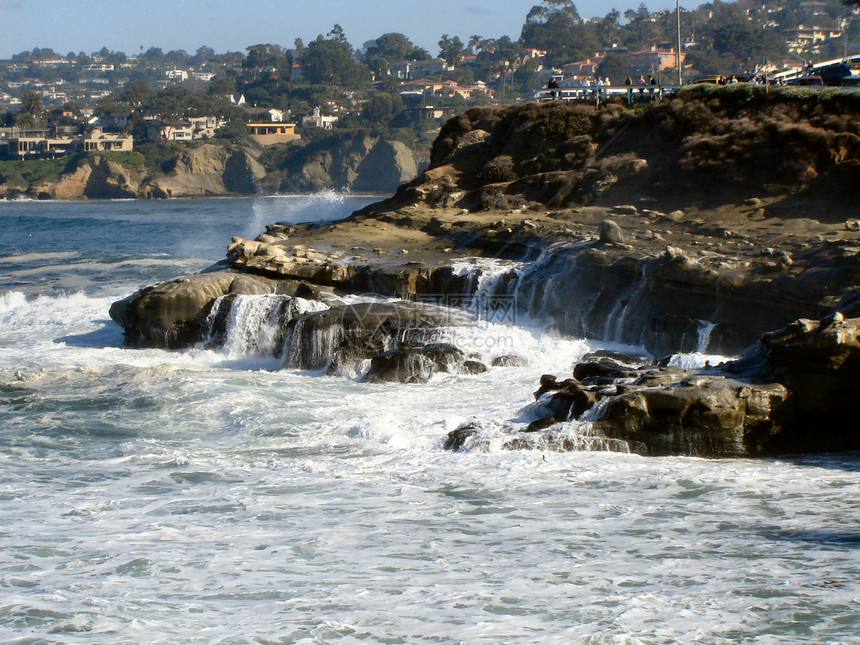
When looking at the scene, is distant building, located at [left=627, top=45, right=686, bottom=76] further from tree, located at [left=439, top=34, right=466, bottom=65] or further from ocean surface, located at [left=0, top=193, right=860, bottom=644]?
ocean surface, located at [left=0, top=193, right=860, bottom=644]

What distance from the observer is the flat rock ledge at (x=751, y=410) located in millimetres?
11836

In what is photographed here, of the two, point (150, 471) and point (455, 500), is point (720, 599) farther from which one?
point (150, 471)

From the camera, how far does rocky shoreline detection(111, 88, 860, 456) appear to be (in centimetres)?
1200

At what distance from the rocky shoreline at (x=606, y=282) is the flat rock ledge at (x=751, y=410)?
0.02m

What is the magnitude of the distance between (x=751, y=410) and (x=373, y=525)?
477 cm

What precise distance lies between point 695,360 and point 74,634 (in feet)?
33.4

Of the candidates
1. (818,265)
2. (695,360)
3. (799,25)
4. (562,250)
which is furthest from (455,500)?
(799,25)

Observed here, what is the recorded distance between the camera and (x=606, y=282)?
18938 mm

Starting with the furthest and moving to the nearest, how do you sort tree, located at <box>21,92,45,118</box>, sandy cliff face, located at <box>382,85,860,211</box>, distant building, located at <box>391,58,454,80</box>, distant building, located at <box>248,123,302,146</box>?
distant building, located at <box>391,58,454,80</box>
tree, located at <box>21,92,45,118</box>
distant building, located at <box>248,123,302,146</box>
sandy cliff face, located at <box>382,85,860,211</box>

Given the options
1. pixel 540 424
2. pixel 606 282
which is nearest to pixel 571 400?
pixel 540 424

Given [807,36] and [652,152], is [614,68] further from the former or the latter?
[652,152]

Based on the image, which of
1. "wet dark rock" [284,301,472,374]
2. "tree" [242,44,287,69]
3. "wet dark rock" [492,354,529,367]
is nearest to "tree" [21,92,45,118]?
"tree" [242,44,287,69]

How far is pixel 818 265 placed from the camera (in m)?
16.8

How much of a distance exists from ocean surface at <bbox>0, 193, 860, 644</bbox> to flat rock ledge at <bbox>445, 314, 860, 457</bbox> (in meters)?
0.31
